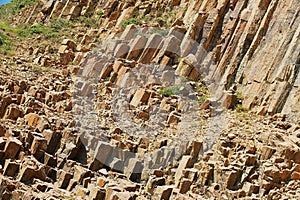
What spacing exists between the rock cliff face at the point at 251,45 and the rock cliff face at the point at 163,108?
56 millimetres

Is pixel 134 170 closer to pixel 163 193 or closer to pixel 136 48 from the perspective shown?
pixel 163 193

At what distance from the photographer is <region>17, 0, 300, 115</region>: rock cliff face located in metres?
20.1

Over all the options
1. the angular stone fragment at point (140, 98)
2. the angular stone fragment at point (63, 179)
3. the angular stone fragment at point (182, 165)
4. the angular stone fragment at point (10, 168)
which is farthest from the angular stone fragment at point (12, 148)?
the angular stone fragment at point (140, 98)

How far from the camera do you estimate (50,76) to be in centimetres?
2416

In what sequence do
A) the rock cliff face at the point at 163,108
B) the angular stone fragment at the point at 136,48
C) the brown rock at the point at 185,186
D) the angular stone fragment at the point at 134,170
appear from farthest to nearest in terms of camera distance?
the angular stone fragment at the point at 136,48
the angular stone fragment at the point at 134,170
the rock cliff face at the point at 163,108
the brown rock at the point at 185,186

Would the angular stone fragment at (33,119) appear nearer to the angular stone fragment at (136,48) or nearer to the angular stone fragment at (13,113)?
the angular stone fragment at (13,113)

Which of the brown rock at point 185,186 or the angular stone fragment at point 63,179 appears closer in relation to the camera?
the brown rock at point 185,186

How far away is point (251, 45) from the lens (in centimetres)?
2250

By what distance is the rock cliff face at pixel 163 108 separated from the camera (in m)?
15.3

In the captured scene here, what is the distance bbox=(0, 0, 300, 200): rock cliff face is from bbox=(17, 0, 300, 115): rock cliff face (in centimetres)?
6

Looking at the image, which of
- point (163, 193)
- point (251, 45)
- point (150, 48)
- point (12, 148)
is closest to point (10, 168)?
point (12, 148)

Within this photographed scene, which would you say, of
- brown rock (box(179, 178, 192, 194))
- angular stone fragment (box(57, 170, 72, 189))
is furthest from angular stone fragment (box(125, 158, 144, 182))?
angular stone fragment (box(57, 170, 72, 189))

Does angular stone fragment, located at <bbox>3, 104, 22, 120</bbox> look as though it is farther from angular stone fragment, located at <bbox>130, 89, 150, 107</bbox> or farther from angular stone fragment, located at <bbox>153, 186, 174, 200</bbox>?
angular stone fragment, located at <bbox>153, 186, 174, 200</bbox>

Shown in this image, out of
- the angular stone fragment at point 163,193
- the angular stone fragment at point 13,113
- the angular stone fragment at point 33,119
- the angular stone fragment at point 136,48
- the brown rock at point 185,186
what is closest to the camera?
the angular stone fragment at point 163,193
